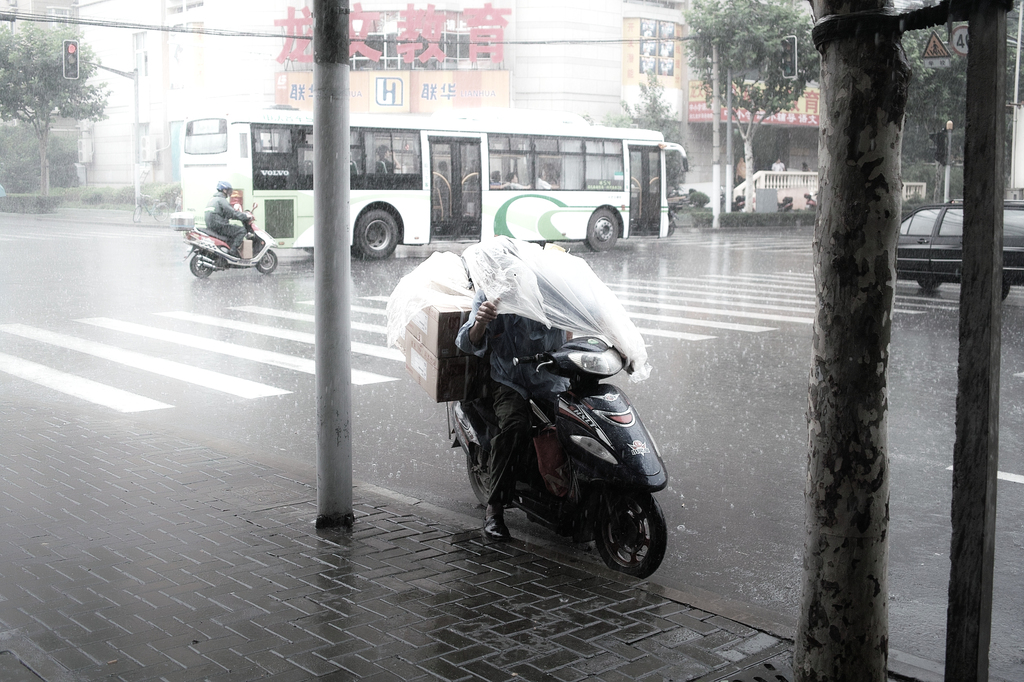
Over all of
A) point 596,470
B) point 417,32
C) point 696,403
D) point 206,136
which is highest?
point 417,32

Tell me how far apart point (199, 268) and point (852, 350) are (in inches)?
659

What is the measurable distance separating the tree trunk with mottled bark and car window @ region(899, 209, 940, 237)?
1415 centimetres

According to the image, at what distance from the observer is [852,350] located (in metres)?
3.10

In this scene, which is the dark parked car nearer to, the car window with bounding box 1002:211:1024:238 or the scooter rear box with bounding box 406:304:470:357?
the car window with bounding box 1002:211:1024:238

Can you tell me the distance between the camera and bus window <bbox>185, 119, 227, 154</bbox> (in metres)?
21.8

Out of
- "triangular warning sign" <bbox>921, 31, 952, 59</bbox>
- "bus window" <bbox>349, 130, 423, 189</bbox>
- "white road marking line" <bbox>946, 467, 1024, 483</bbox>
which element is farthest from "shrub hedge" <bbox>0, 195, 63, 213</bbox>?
"white road marking line" <bbox>946, 467, 1024, 483</bbox>

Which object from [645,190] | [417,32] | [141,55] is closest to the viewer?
[645,190]

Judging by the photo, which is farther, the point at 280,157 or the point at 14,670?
the point at 280,157

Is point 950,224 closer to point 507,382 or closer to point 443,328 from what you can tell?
point 443,328

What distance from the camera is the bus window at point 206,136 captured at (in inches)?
857

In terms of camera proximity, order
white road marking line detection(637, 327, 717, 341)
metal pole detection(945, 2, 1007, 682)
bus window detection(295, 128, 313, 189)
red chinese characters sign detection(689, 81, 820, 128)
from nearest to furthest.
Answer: metal pole detection(945, 2, 1007, 682) < white road marking line detection(637, 327, 717, 341) < bus window detection(295, 128, 313, 189) < red chinese characters sign detection(689, 81, 820, 128)

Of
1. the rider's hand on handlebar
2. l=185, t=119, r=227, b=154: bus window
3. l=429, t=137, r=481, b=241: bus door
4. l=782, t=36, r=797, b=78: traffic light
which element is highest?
l=782, t=36, r=797, b=78: traffic light

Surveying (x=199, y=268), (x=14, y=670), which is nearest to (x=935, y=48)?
(x=199, y=268)

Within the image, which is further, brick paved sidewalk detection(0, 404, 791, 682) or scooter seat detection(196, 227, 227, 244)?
scooter seat detection(196, 227, 227, 244)
